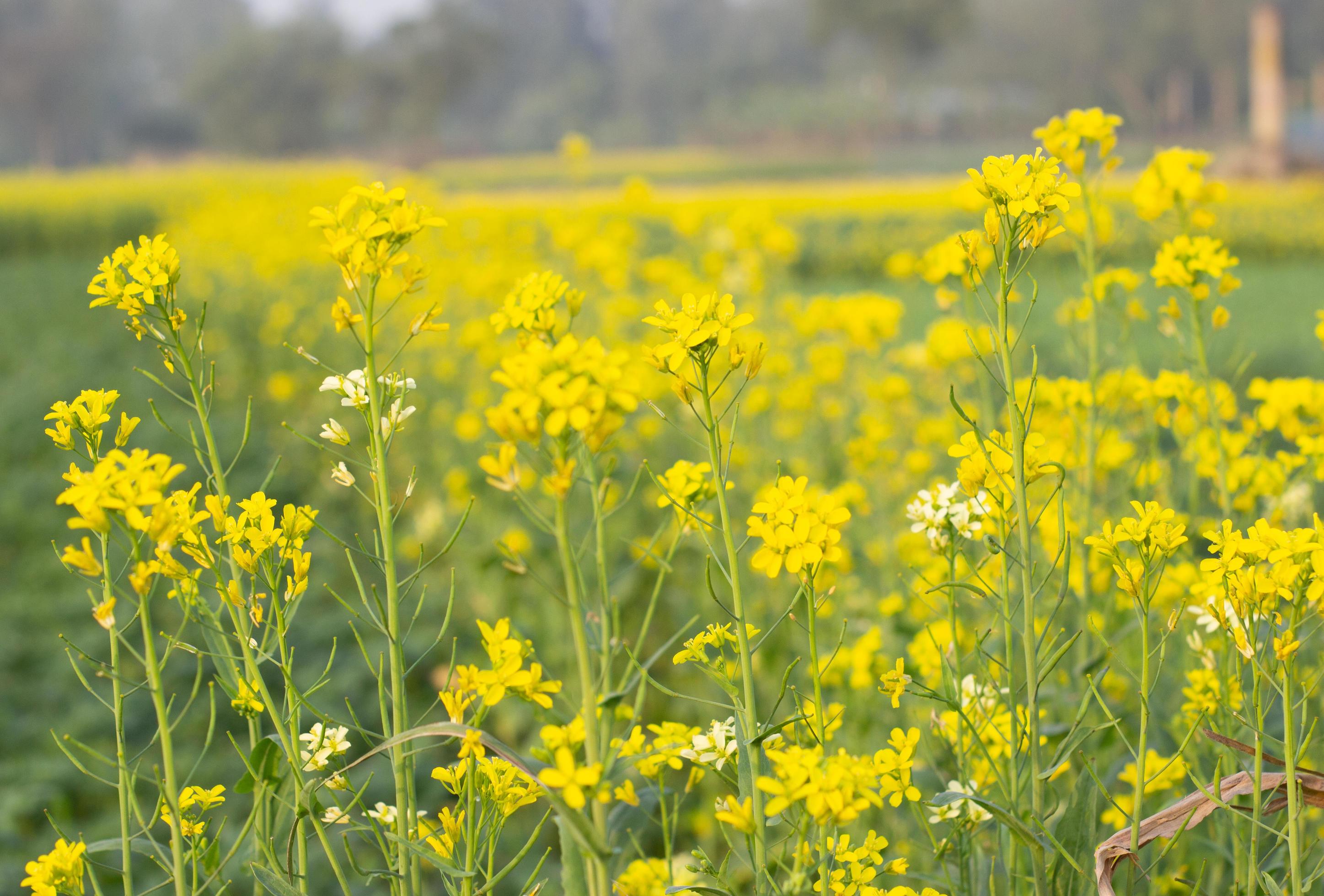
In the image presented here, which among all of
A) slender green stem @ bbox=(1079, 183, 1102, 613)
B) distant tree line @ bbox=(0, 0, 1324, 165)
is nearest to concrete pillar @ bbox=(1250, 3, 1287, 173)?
distant tree line @ bbox=(0, 0, 1324, 165)

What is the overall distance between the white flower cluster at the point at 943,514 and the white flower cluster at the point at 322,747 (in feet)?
1.85

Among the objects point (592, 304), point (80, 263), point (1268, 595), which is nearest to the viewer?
point (1268, 595)

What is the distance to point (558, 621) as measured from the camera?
2.76 metres

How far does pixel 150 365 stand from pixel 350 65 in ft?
121

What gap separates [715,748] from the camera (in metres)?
0.93

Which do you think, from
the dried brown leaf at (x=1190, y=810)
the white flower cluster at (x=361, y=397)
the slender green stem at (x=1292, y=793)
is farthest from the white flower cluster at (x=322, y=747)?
the slender green stem at (x=1292, y=793)

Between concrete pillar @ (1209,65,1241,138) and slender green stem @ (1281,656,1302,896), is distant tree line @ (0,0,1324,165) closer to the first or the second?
concrete pillar @ (1209,65,1241,138)

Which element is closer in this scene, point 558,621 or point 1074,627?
point 1074,627

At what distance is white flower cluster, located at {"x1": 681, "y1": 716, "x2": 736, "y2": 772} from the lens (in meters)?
0.90

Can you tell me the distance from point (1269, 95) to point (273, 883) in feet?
76.8

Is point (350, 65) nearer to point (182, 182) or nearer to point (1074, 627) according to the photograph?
point (182, 182)

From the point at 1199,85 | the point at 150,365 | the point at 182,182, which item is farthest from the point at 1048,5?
the point at 150,365

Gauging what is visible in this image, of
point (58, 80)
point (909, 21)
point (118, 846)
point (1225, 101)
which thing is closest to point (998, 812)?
point (118, 846)

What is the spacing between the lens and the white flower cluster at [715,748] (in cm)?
90
